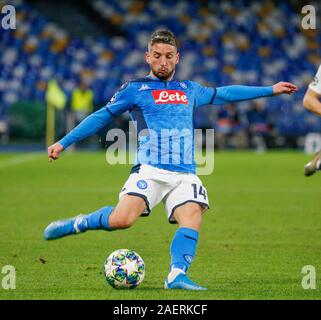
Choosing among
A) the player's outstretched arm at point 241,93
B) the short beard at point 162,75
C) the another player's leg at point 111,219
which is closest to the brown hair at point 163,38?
the short beard at point 162,75

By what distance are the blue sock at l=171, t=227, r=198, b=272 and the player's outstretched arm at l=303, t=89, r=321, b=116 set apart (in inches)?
56.2

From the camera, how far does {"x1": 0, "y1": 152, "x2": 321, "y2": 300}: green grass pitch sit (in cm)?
763

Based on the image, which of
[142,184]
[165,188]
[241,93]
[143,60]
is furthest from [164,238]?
[143,60]

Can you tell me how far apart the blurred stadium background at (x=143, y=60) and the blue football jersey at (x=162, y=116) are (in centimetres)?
2069

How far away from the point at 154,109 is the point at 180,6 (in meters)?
29.5

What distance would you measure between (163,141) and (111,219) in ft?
2.45

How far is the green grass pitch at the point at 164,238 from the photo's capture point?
25.0 feet

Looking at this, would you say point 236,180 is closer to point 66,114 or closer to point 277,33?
point 66,114

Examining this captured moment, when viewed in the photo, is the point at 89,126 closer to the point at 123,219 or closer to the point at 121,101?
the point at 121,101

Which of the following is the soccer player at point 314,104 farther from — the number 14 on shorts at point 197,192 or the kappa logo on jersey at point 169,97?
the kappa logo on jersey at point 169,97

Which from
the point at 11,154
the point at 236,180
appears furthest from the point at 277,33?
the point at 236,180

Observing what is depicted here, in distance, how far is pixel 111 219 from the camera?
759cm

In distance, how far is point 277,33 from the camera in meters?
36.3

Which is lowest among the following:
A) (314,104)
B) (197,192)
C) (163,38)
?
(197,192)
